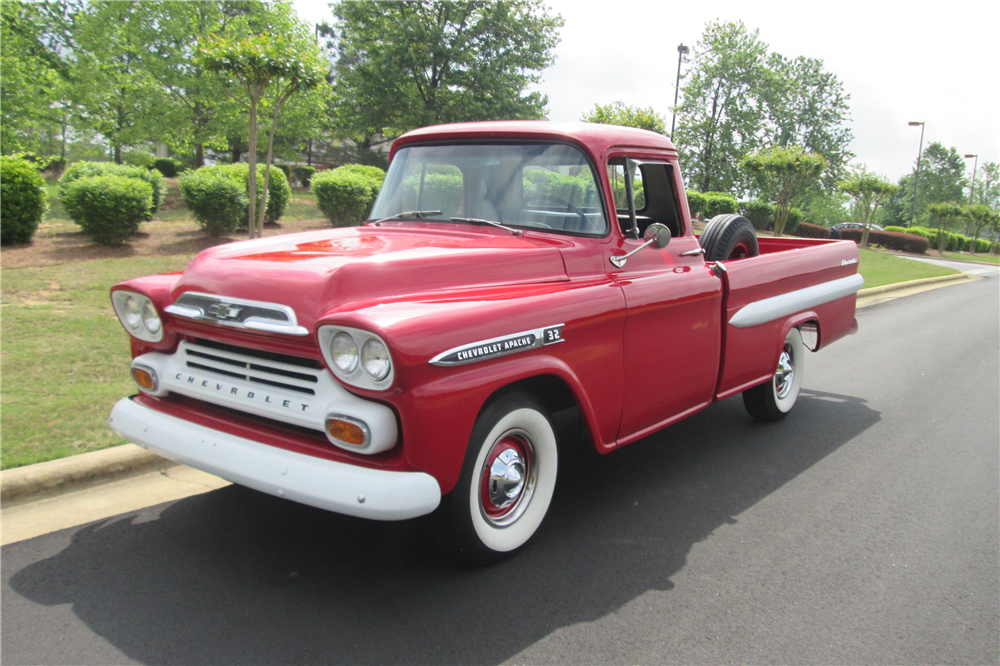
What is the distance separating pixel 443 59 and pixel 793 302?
79.1 ft

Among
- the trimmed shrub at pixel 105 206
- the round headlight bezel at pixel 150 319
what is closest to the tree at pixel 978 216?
the trimmed shrub at pixel 105 206

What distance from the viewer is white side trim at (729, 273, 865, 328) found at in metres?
4.32

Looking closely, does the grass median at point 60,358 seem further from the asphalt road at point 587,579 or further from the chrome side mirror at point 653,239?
the chrome side mirror at point 653,239

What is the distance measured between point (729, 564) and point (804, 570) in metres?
0.33

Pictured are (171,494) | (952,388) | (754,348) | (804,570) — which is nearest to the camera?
(804,570)

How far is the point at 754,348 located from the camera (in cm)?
445

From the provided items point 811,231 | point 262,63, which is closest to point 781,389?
point 262,63

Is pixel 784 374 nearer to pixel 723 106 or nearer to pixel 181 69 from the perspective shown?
pixel 181 69

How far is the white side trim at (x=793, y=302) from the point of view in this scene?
4324mm

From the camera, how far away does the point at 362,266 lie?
9.28 ft

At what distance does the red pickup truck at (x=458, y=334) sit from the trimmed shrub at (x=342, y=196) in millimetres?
9313

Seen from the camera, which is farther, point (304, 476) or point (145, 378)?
point (145, 378)

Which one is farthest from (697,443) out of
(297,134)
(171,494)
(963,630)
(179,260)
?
(297,134)

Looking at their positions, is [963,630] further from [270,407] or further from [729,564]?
[270,407]
